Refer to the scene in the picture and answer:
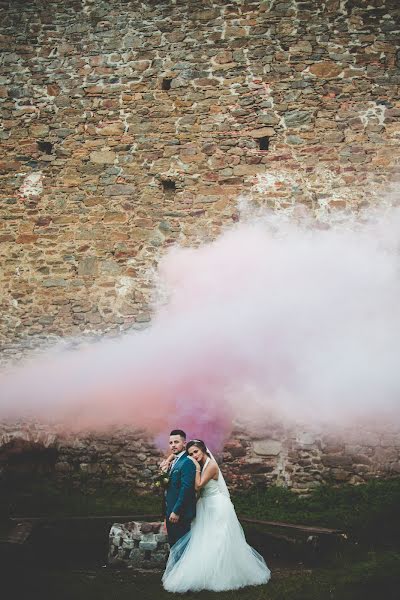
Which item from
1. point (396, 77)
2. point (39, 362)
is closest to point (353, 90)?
point (396, 77)

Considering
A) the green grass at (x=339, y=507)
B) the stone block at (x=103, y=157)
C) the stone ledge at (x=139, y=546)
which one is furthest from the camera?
the stone block at (x=103, y=157)

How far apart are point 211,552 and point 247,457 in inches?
91.5

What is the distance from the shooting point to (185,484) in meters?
4.62

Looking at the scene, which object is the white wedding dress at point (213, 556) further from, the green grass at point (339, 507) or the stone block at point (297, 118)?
the stone block at point (297, 118)

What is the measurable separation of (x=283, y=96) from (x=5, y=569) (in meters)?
6.45

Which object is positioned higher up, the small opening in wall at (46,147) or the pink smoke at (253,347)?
the small opening in wall at (46,147)

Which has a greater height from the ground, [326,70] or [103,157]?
[326,70]

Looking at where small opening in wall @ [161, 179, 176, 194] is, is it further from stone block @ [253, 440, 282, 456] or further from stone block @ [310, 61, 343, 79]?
stone block @ [253, 440, 282, 456]

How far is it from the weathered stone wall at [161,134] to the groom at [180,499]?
9.66 ft

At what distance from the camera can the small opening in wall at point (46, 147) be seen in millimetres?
8016

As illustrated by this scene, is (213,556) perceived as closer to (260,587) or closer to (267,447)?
(260,587)

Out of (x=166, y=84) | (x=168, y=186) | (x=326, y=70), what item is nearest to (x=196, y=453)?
(x=168, y=186)

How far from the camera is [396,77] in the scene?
7508 millimetres

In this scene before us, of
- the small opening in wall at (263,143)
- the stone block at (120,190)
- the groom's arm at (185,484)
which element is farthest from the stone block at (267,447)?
the small opening in wall at (263,143)
